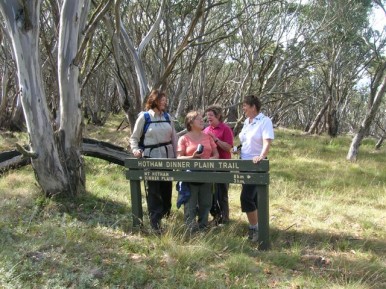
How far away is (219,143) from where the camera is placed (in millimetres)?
5324

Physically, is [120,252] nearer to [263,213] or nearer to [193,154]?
[193,154]

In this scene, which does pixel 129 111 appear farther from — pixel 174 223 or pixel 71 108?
pixel 174 223

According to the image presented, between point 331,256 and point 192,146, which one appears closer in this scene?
point 331,256

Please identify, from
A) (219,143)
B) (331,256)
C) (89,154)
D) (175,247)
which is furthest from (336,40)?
(175,247)

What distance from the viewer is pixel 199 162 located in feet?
15.1

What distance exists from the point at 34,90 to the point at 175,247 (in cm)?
291

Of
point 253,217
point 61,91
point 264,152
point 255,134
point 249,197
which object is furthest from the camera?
point 61,91

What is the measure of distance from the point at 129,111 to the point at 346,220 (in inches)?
211

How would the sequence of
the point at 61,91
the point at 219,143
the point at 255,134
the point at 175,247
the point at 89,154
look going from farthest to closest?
the point at 89,154
the point at 61,91
the point at 219,143
the point at 255,134
the point at 175,247

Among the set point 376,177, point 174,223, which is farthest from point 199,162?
point 376,177

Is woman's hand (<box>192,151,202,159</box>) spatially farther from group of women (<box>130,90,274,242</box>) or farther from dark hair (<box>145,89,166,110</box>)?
dark hair (<box>145,89,166,110</box>)

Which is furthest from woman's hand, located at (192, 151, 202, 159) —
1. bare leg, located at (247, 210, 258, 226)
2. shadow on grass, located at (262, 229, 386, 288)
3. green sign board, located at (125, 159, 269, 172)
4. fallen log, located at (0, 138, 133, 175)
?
fallen log, located at (0, 138, 133, 175)

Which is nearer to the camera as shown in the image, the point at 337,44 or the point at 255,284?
the point at 255,284

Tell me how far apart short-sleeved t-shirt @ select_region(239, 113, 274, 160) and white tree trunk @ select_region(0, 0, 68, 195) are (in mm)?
2629
